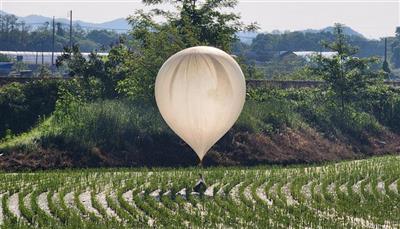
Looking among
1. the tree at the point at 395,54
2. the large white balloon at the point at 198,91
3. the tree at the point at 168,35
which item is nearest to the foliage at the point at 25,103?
the tree at the point at 168,35

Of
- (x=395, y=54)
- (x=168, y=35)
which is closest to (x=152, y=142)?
(x=168, y=35)

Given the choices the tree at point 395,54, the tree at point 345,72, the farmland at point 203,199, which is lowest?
the tree at point 395,54

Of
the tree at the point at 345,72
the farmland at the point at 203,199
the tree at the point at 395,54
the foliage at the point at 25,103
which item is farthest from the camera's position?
the tree at the point at 395,54

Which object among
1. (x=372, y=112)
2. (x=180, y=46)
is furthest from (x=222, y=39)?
(x=372, y=112)

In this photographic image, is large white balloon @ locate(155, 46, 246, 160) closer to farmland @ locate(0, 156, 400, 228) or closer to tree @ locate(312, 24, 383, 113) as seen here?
farmland @ locate(0, 156, 400, 228)

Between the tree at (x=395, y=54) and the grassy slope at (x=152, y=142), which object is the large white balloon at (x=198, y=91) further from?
the tree at (x=395, y=54)
